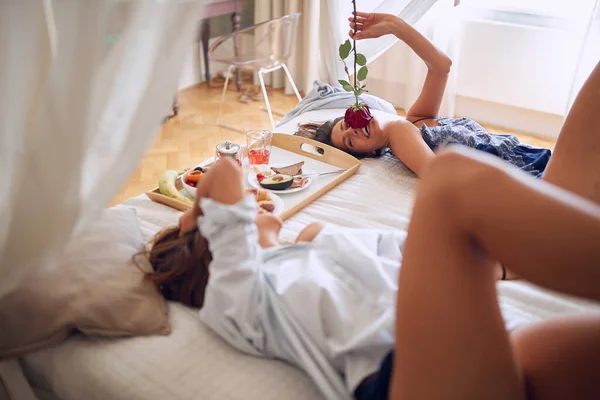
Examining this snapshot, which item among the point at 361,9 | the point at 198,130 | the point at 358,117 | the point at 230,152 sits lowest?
the point at 198,130

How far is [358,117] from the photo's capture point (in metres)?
1.82

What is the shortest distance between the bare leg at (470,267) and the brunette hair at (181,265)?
1.52 feet

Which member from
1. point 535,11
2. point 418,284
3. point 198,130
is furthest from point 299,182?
point 535,11

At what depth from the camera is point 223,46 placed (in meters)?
3.84

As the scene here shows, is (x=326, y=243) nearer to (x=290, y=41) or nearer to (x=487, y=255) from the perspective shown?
(x=487, y=255)

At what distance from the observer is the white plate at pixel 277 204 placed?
1542mm

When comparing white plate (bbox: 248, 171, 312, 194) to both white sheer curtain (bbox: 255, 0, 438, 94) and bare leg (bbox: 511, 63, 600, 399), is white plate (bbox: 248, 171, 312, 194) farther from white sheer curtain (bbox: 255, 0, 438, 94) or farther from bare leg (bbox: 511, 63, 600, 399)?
white sheer curtain (bbox: 255, 0, 438, 94)

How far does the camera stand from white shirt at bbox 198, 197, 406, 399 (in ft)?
3.20

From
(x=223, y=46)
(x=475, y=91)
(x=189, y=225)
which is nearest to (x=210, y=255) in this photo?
(x=189, y=225)

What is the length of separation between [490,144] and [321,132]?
61 centimetres

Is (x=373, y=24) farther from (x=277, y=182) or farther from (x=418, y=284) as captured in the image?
(x=418, y=284)

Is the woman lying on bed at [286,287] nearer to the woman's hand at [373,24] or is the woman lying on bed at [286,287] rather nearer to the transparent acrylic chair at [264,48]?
the woman's hand at [373,24]

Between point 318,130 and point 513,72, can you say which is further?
point 513,72

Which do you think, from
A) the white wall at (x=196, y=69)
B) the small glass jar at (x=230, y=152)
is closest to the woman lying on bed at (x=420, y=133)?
the small glass jar at (x=230, y=152)
